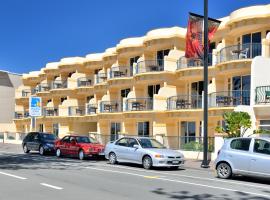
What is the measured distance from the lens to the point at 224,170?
16469 millimetres

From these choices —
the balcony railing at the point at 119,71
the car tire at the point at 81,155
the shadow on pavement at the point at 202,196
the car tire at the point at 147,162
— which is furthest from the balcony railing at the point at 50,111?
the shadow on pavement at the point at 202,196

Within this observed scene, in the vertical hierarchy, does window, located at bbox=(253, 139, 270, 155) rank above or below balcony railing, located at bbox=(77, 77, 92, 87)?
below

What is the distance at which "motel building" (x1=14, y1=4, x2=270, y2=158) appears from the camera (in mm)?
28938

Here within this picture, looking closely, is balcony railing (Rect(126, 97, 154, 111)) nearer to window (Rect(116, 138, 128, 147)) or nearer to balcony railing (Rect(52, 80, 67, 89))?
window (Rect(116, 138, 128, 147))

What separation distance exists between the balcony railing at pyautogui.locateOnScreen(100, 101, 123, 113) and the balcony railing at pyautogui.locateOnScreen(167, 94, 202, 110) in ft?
28.0

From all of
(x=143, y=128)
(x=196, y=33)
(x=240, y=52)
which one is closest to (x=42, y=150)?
(x=143, y=128)

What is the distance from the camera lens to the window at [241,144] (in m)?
15.9

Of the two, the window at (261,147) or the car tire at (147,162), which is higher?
the window at (261,147)

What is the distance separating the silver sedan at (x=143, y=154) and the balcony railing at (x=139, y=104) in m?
15.1

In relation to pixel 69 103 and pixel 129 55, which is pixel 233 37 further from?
pixel 69 103

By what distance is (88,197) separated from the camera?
37.3 ft

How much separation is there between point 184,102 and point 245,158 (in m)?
18.2

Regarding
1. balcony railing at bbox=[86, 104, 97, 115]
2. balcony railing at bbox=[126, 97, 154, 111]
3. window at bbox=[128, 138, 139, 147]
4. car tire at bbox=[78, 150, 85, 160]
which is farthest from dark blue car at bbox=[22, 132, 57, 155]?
balcony railing at bbox=[86, 104, 97, 115]

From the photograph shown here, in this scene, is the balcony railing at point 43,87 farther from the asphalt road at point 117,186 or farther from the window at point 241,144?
the window at point 241,144
